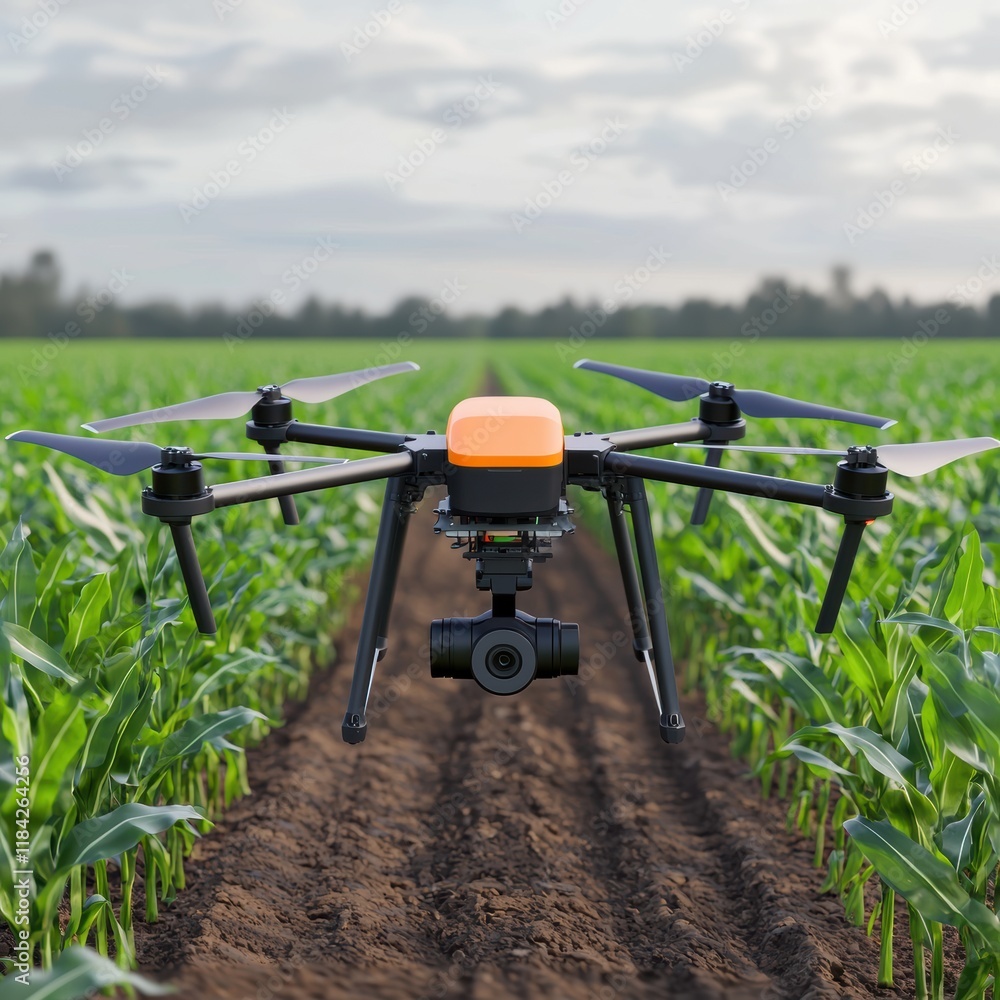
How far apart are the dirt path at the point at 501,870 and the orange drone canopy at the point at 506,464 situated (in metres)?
1.57

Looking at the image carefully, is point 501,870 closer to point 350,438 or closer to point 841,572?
point 350,438

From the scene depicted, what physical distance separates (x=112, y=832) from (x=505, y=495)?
4.56 ft

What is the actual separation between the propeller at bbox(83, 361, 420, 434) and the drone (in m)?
0.01

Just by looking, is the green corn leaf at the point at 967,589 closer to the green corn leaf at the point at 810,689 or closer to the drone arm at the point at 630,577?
the green corn leaf at the point at 810,689

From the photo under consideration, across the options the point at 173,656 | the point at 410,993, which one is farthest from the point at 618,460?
the point at 173,656

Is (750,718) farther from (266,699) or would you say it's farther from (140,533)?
(140,533)

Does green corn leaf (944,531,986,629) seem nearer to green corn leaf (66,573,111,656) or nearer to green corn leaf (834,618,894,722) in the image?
green corn leaf (834,618,894,722)

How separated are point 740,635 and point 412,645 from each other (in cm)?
256

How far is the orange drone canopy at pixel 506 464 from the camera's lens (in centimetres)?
181

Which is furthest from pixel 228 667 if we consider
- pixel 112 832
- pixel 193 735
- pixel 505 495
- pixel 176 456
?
pixel 505 495

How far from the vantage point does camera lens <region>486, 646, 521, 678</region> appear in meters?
1.97

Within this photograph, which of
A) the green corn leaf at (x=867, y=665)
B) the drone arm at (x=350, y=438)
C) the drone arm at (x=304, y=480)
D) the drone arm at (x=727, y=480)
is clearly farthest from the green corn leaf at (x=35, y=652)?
the green corn leaf at (x=867, y=665)

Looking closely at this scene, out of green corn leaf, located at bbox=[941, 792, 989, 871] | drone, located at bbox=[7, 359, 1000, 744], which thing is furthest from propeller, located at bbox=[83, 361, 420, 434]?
green corn leaf, located at bbox=[941, 792, 989, 871]

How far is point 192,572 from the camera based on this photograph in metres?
1.90
